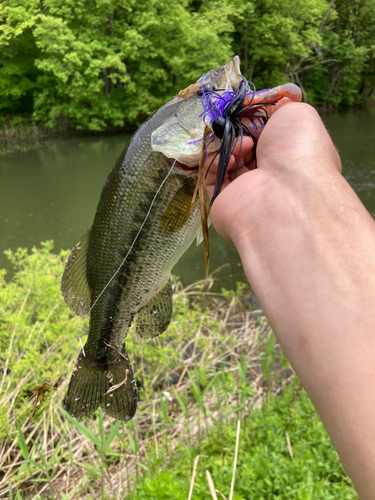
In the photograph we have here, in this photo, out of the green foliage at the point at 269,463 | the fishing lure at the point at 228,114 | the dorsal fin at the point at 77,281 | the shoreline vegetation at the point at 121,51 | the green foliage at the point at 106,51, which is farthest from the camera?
the shoreline vegetation at the point at 121,51

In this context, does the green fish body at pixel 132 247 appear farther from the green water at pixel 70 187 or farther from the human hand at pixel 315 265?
the green water at pixel 70 187

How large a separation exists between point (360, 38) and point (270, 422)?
107 ft

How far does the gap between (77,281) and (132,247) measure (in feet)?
1.23

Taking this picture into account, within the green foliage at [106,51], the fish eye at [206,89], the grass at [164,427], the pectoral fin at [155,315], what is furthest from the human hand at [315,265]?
the green foliage at [106,51]

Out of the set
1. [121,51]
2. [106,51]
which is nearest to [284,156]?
[106,51]

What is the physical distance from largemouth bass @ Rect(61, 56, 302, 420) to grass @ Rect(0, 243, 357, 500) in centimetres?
37

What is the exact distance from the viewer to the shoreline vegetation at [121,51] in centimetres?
1667

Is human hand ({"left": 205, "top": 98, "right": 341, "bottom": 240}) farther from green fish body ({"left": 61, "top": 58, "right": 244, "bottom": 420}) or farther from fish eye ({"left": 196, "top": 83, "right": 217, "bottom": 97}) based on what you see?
fish eye ({"left": 196, "top": 83, "right": 217, "bottom": 97})

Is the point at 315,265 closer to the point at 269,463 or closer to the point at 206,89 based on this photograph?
the point at 206,89

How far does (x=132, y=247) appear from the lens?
1.77m

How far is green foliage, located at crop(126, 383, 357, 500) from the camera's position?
85.7 inches

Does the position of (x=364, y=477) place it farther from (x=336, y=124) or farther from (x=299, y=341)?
(x=336, y=124)

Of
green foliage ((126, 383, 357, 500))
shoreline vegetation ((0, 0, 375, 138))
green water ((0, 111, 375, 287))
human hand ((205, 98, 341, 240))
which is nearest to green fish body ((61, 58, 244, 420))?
human hand ((205, 98, 341, 240))

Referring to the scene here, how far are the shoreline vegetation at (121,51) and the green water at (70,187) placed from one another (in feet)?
7.71
